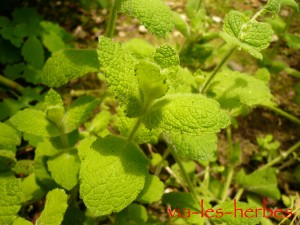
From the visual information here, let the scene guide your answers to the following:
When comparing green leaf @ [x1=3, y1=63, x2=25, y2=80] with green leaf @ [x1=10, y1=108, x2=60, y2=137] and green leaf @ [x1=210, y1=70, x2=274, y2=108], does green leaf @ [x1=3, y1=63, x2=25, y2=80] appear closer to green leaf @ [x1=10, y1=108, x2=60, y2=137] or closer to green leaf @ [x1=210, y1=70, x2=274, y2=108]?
green leaf @ [x1=10, y1=108, x2=60, y2=137]

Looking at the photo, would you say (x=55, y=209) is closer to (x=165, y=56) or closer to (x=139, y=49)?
(x=165, y=56)

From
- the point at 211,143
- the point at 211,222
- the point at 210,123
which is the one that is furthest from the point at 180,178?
the point at 210,123

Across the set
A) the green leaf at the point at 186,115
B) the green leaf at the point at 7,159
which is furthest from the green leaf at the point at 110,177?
the green leaf at the point at 7,159

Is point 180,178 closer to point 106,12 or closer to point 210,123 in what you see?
point 210,123

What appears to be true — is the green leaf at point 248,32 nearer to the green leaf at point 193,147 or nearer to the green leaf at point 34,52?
the green leaf at point 193,147

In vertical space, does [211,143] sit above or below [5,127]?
above

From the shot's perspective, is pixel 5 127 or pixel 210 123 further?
pixel 5 127

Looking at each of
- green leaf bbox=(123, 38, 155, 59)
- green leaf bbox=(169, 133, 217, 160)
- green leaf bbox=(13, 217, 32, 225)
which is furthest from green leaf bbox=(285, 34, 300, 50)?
green leaf bbox=(13, 217, 32, 225)
